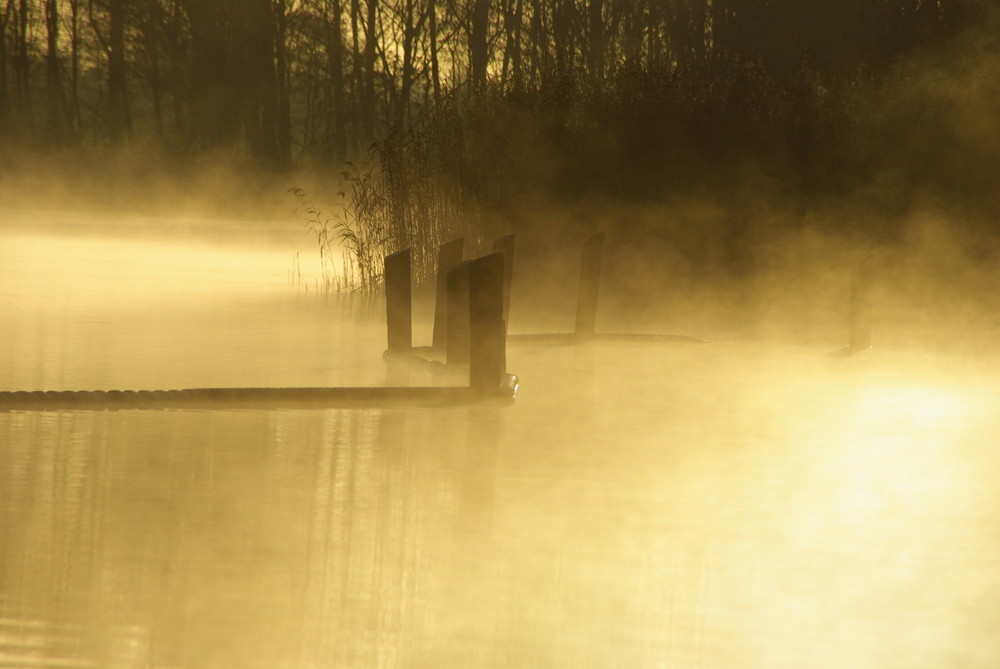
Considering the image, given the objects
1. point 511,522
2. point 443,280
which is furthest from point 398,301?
point 511,522

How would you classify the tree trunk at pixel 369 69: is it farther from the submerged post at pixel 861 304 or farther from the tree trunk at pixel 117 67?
the submerged post at pixel 861 304

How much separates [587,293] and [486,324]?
2067 mm

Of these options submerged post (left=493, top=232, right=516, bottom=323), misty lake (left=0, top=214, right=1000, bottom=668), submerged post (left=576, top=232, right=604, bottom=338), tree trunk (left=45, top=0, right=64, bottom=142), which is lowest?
misty lake (left=0, top=214, right=1000, bottom=668)

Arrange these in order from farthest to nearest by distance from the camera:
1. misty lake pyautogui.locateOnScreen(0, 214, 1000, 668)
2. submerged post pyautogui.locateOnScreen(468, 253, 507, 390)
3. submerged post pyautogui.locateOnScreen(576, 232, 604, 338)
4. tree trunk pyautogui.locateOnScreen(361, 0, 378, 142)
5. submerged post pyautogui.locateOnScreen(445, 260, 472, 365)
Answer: tree trunk pyautogui.locateOnScreen(361, 0, 378, 142) < submerged post pyautogui.locateOnScreen(576, 232, 604, 338) < submerged post pyautogui.locateOnScreen(445, 260, 472, 365) < submerged post pyautogui.locateOnScreen(468, 253, 507, 390) < misty lake pyautogui.locateOnScreen(0, 214, 1000, 668)

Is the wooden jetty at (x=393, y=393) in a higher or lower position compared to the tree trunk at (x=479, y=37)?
lower

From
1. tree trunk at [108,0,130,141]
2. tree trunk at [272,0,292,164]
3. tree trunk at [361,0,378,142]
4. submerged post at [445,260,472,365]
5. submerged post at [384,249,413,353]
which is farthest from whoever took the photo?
tree trunk at [272,0,292,164]

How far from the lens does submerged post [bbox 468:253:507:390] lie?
17.4ft

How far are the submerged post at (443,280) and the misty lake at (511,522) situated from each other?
2.19ft

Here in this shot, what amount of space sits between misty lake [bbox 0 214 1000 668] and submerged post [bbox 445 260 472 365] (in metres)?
0.31

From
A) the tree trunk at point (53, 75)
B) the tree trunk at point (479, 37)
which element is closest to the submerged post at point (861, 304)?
the tree trunk at point (479, 37)

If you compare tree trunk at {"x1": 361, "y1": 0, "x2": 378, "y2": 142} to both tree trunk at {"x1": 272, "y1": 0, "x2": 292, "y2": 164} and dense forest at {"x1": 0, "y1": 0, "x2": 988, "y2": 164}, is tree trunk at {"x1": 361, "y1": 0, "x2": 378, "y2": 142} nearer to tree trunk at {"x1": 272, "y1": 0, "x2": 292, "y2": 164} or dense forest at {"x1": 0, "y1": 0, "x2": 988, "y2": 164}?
dense forest at {"x1": 0, "y1": 0, "x2": 988, "y2": 164}

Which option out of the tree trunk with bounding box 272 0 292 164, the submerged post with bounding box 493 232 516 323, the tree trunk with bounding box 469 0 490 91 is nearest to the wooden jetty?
the submerged post with bounding box 493 232 516 323

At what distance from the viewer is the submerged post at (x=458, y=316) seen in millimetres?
5820

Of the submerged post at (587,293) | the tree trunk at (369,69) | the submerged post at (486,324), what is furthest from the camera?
the tree trunk at (369,69)
